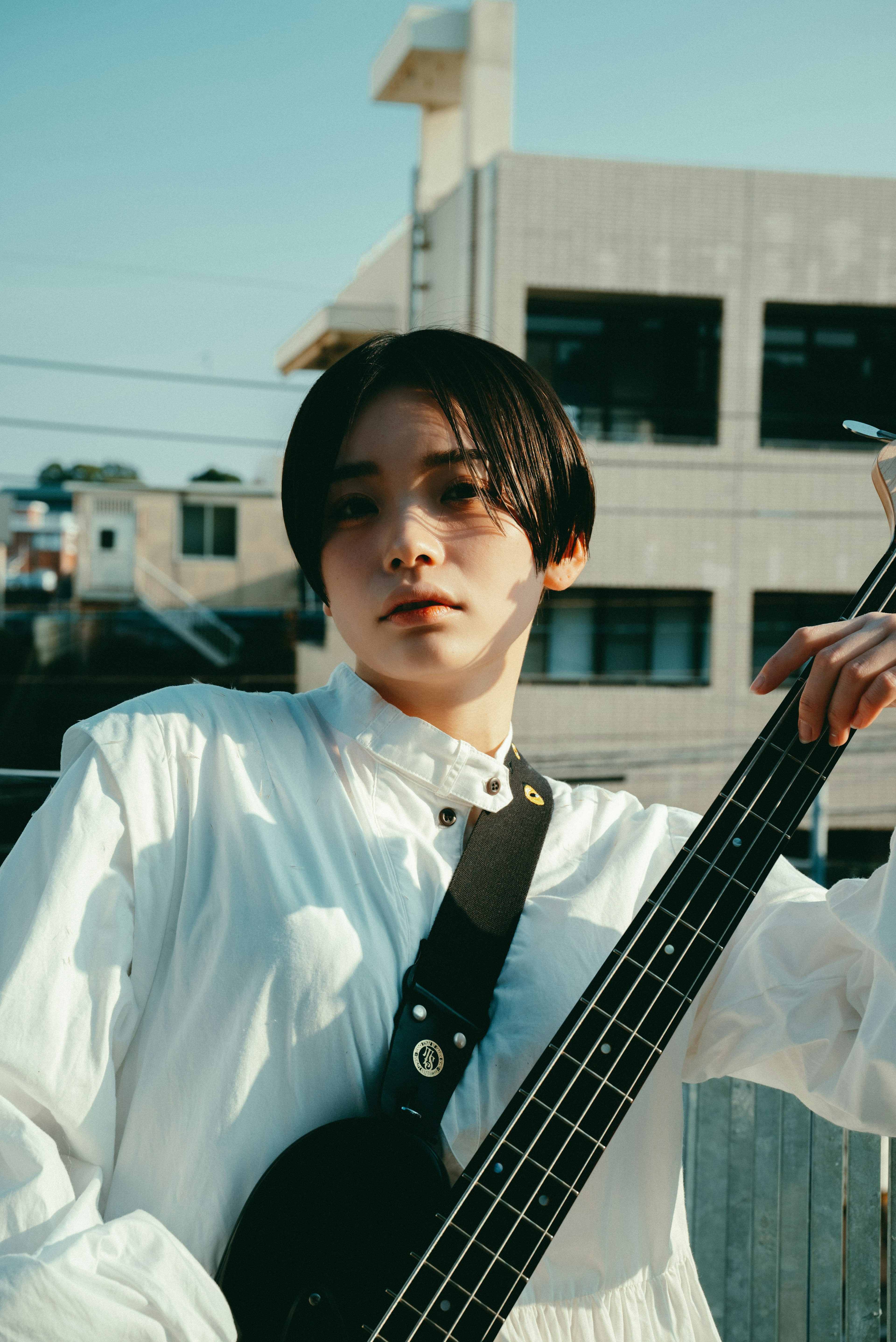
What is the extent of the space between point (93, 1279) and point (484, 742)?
0.78 m

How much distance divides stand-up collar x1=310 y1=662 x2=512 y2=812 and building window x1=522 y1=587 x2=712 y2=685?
37.6 feet

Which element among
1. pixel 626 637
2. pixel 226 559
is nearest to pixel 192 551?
pixel 226 559

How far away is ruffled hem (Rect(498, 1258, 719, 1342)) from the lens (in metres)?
1.15

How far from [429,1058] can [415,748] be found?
373 mm

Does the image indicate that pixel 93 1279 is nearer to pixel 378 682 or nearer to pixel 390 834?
pixel 390 834

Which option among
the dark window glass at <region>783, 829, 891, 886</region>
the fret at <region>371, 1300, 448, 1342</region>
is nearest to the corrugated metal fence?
the fret at <region>371, 1300, 448, 1342</region>

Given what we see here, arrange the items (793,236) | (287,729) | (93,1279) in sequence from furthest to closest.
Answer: (793,236) < (287,729) < (93,1279)

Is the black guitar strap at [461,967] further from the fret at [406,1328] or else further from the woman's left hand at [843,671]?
the woman's left hand at [843,671]

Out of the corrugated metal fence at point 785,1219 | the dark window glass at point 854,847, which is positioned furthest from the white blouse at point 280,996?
the dark window glass at point 854,847

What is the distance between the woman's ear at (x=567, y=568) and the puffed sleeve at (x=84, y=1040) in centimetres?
62

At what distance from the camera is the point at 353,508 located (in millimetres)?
1331

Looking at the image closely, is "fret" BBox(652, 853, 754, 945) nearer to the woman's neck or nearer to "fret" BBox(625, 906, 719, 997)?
"fret" BBox(625, 906, 719, 997)

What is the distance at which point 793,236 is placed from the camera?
12.4m

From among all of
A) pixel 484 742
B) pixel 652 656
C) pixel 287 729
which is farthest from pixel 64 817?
pixel 652 656
